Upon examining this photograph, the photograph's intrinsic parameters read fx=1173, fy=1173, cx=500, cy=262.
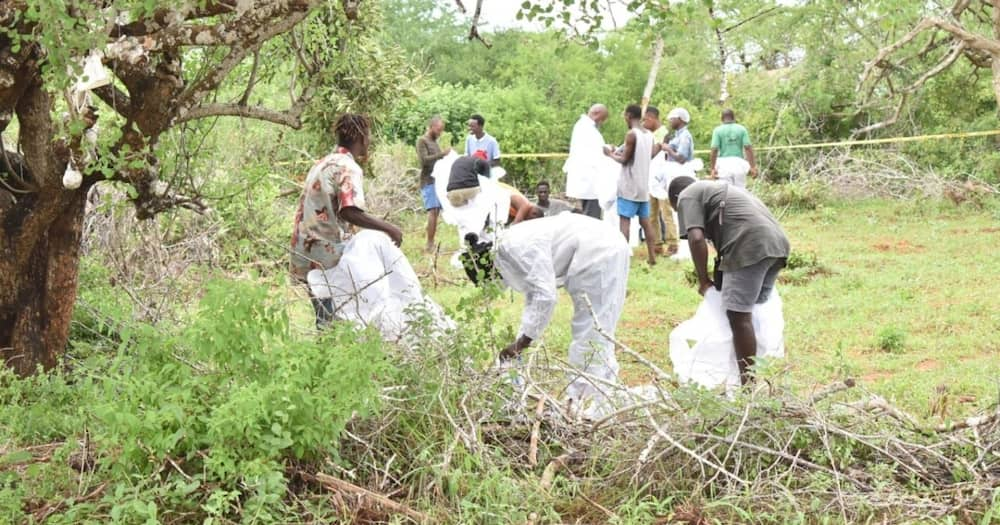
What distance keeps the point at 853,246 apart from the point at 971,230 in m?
1.74

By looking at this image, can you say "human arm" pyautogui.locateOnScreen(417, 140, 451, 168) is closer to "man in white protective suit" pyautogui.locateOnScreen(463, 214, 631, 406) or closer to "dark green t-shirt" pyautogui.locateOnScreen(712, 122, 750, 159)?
"dark green t-shirt" pyautogui.locateOnScreen(712, 122, 750, 159)

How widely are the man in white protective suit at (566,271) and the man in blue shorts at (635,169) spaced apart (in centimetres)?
516

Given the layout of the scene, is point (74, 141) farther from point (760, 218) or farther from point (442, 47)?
point (442, 47)

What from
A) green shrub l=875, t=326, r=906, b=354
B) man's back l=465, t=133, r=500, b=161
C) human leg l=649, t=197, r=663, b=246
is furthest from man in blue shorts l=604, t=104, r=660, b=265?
green shrub l=875, t=326, r=906, b=354

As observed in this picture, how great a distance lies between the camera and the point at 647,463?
14.4 ft

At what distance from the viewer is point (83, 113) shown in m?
5.20

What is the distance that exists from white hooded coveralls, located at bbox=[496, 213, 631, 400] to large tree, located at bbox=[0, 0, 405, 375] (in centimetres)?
141

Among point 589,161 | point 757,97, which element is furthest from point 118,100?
point 757,97

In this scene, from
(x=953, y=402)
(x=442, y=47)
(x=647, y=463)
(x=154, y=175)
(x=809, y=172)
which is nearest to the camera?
(x=647, y=463)

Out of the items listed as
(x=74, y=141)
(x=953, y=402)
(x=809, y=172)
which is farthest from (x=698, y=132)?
(x=74, y=141)

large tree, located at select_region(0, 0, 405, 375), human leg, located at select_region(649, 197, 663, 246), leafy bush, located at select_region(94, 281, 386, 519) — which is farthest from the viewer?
human leg, located at select_region(649, 197, 663, 246)

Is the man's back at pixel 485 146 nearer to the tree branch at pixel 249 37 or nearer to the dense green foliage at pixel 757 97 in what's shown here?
the dense green foliage at pixel 757 97

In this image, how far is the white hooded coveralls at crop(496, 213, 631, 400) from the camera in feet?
19.1

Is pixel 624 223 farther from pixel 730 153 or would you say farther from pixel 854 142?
pixel 854 142
